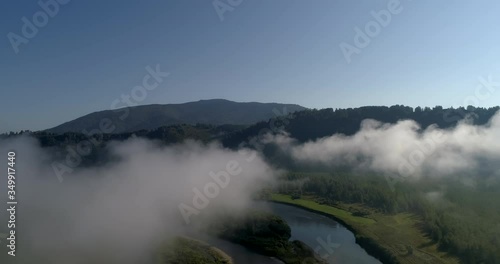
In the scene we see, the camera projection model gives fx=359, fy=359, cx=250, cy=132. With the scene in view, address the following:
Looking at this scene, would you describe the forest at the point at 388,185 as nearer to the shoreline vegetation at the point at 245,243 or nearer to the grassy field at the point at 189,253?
the shoreline vegetation at the point at 245,243

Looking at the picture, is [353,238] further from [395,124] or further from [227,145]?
[227,145]

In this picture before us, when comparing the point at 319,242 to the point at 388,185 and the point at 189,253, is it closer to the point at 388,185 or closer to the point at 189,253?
the point at 189,253

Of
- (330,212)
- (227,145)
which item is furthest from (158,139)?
(330,212)

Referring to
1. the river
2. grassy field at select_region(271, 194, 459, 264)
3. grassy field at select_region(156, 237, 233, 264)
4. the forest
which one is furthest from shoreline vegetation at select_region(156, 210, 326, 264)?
the forest

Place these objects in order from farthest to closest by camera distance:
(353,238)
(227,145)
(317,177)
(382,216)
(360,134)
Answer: (227,145) < (360,134) < (317,177) < (382,216) < (353,238)

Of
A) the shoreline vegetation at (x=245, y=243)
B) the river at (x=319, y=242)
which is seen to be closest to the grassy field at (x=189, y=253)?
the shoreline vegetation at (x=245, y=243)
